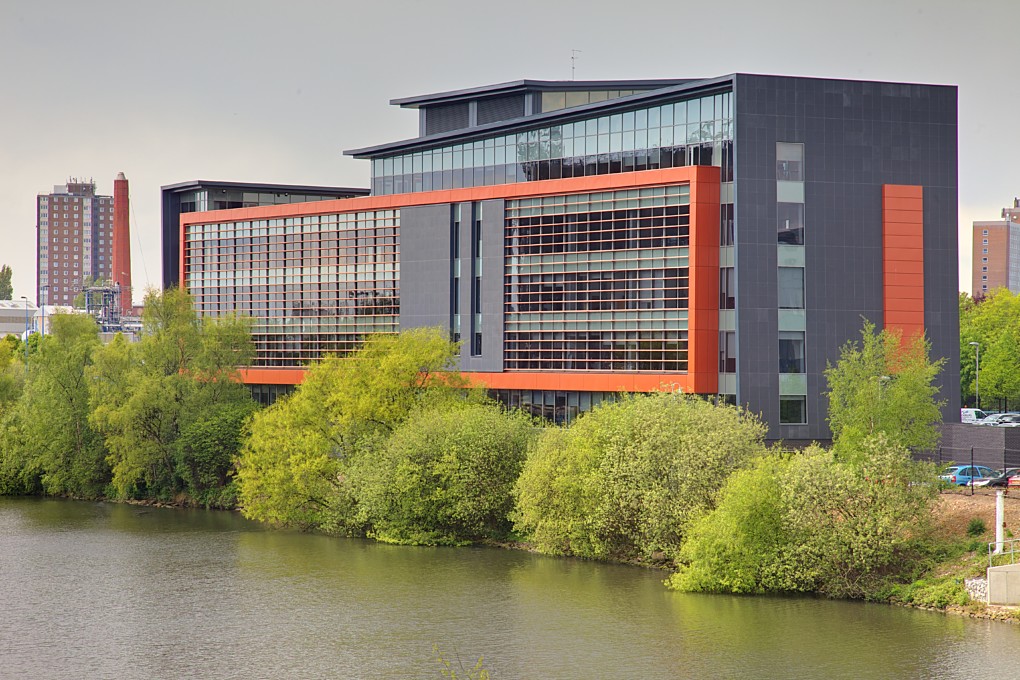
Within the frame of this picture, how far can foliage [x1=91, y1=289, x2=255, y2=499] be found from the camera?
73.2m

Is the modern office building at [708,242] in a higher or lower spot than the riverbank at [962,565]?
higher

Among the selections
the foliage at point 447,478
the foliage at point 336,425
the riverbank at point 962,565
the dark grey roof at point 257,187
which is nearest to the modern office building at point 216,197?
the dark grey roof at point 257,187

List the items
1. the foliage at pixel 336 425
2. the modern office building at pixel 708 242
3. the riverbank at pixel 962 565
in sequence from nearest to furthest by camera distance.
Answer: the riverbank at pixel 962 565 < the foliage at pixel 336 425 < the modern office building at pixel 708 242

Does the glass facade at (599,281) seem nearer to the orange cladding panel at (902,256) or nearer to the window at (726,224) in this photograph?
the window at (726,224)

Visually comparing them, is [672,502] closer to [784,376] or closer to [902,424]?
[902,424]

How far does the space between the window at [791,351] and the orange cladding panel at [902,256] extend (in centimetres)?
492

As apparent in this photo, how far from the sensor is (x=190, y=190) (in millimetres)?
97625

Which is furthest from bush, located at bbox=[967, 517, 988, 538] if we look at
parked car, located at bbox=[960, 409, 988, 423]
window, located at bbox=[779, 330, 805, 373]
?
parked car, located at bbox=[960, 409, 988, 423]

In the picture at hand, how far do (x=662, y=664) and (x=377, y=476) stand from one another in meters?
24.2

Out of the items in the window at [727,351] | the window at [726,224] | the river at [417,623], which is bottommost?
the river at [417,623]

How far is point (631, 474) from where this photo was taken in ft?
166

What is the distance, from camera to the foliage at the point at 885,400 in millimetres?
52750

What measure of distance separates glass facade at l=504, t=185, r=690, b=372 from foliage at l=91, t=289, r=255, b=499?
18138mm

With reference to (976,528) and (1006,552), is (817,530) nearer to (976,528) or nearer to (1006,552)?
(1006,552)
